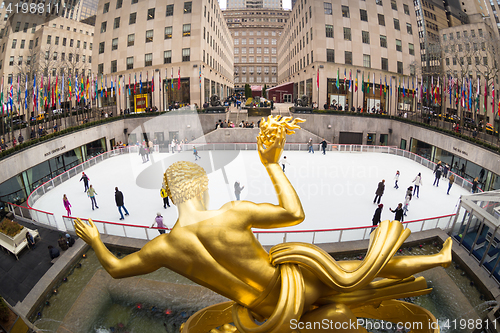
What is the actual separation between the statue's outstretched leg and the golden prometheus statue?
1 cm

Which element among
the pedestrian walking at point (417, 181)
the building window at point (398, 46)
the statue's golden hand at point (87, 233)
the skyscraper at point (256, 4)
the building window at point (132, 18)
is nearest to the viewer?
the statue's golden hand at point (87, 233)

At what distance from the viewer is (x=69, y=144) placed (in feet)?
68.7

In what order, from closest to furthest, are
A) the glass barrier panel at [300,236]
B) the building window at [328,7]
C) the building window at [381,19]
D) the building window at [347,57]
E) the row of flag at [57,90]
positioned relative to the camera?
the glass barrier panel at [300,236]
the row of flag at [57,90]
the building window at [328,7]
the building window at [347,57]
the building window at [381,19]

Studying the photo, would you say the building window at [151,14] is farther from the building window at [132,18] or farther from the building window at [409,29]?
the building window at [409,29]

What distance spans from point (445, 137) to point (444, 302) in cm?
1936

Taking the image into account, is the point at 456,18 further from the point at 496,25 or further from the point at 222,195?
the point at 222,195

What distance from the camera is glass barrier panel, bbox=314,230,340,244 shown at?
26.4ft

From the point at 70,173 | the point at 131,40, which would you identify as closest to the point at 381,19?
the point at 131,40

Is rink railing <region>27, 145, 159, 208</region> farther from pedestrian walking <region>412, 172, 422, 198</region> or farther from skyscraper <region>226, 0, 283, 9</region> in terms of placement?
skyscraper <region>226, 0, 283, 9</region>

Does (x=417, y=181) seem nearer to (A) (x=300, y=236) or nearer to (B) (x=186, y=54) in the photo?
(A) (x=300, y=236)

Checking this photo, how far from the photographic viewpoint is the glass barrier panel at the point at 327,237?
26.4 ft

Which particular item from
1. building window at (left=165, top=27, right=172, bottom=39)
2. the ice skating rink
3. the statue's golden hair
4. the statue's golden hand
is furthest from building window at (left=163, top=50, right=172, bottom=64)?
the statue's golden hair

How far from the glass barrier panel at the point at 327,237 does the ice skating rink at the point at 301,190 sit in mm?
1969

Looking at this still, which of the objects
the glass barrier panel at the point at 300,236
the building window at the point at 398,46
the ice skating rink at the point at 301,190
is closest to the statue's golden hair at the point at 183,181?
the glass barrier panel at the point at 300,236
